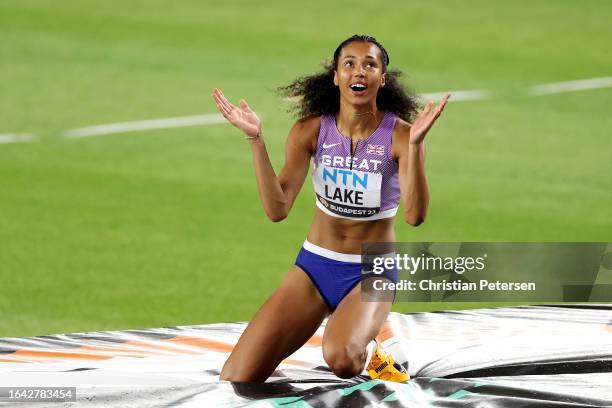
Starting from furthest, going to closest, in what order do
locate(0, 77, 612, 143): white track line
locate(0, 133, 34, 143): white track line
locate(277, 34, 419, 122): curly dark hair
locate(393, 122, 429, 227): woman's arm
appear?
1. locate(0, 77, 612, 143): white track line
2. locate(0, 133, 34, 143): white track line
3. locate(277, 34, 419, 122): curly dark hair
4. locate(393, 122, 429, 227): woman's arm

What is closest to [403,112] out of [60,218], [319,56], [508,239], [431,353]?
[431,353]

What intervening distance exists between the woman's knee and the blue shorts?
44cm

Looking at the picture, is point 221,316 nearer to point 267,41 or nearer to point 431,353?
point 431,353

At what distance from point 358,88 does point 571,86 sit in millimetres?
8840

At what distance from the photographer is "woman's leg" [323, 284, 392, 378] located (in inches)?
255

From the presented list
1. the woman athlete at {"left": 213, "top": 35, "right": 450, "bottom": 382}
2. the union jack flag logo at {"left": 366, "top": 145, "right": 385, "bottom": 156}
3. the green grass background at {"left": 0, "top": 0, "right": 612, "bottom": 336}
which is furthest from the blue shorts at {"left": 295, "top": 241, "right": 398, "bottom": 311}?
the green grass background at {"left": 0, "top": 0, "right": 612, "bottom": 336}

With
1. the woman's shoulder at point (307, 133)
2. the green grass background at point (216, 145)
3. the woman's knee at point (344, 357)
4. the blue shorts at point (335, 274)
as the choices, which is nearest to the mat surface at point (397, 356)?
the woman's knee at point (344, 357)

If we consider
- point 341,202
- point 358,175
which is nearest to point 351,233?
point 341,202

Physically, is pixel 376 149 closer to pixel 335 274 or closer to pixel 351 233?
pixel 351 233

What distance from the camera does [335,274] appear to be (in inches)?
272

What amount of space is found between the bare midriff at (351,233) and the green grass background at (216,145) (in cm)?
209

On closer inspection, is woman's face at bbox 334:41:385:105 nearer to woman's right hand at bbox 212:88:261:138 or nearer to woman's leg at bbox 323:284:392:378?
woman's right hand at bbox 212:88:261:138

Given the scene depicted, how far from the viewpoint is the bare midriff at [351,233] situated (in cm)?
694

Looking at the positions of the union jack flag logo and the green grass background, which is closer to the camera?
the union jack flag logo
